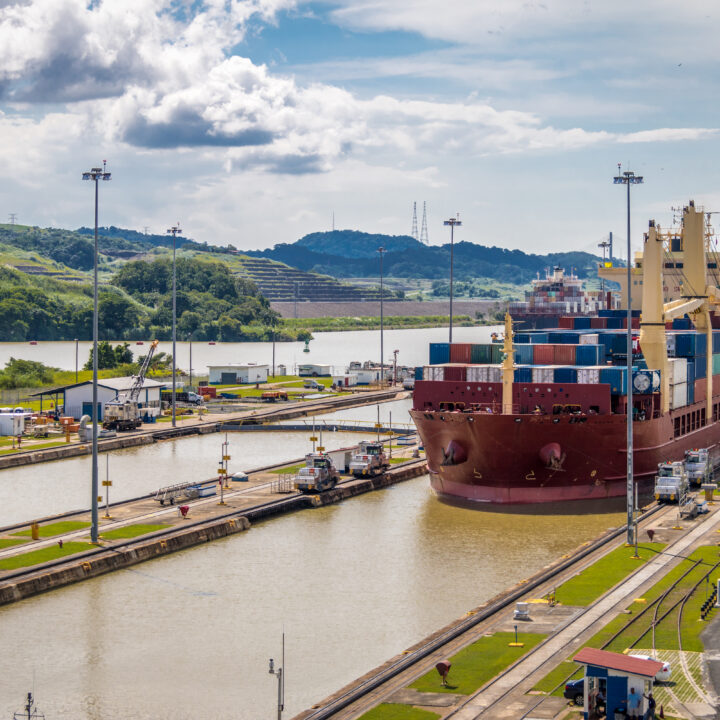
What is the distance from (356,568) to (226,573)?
5.29m

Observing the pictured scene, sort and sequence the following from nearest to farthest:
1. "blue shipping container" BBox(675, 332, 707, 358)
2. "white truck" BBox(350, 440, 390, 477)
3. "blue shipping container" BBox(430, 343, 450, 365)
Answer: "white truck" BBox(350, 440, 390, 477), "blue shipping container" BBox(430, 343, 450, 365), "blue shipping container" BBox(675, 332, 707, 358)

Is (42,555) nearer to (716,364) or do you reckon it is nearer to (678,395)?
(678,395)

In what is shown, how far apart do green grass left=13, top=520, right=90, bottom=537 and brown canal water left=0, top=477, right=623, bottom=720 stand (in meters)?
5.38

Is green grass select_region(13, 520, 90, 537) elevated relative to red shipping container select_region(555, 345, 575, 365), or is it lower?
lower

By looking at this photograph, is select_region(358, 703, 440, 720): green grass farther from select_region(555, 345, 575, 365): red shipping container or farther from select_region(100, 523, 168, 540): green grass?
select_region(555, 345, 575, 365): red shipping container

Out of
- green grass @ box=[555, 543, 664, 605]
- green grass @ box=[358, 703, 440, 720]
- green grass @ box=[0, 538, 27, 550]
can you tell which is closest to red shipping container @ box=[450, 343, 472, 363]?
green grass @ box=[555, 543, 664, 605]

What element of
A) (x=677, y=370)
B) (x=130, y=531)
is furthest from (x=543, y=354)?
(x=130, y=531)

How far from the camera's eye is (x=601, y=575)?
40.2m

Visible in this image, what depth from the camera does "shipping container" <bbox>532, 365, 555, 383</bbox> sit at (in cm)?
6112

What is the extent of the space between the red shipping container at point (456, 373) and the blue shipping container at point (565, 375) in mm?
5246

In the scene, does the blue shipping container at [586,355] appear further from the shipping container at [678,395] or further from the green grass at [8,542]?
the green grass at [8,542]

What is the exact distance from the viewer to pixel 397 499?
62.4 metres

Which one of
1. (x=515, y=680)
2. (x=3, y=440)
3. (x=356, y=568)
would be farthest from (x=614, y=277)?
(x=515, y=680)

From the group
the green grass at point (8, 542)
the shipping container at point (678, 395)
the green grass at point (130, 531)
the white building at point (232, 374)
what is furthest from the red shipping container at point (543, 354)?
the white building at point (232, 374)
